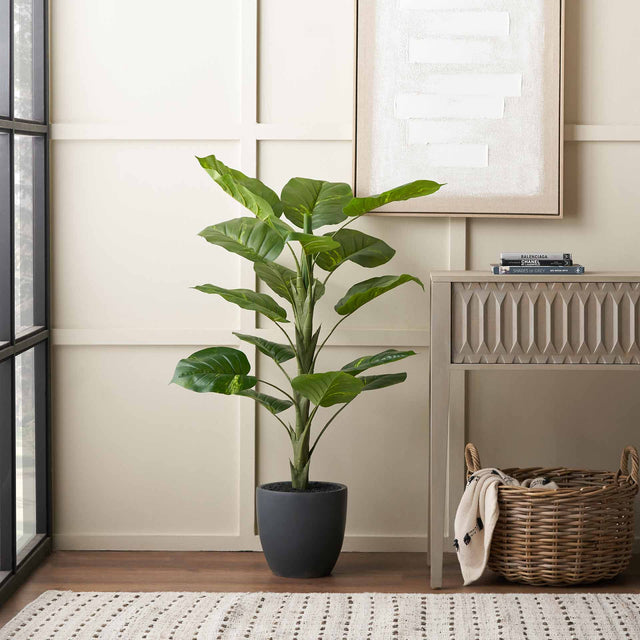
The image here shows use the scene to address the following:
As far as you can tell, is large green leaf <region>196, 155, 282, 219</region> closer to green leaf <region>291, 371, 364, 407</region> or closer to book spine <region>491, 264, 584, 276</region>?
green leaf <region>291, 371, 364, 407</region>

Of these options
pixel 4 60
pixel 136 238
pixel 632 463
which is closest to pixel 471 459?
pixel 632 463

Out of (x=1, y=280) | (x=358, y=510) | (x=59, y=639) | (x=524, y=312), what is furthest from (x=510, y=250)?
(x=59, y=639)

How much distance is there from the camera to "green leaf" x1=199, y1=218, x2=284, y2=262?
108 inches

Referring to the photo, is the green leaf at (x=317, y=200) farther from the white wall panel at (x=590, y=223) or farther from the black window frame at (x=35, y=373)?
the black window frame at (x=35, y=373)

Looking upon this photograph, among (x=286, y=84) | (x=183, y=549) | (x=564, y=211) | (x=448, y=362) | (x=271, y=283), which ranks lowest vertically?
(x=183, y=549)

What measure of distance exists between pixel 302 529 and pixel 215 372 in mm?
544

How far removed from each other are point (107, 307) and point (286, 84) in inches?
37.6

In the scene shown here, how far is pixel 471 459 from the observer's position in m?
2.93

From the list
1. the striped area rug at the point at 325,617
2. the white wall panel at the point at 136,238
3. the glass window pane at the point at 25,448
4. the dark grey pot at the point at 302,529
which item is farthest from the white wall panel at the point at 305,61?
the striped area rug at the point at 325,617

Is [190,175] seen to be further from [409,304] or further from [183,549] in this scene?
[183,549]

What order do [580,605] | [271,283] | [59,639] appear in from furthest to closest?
1. [271,283]
2. [580,605]
3. [59,639]

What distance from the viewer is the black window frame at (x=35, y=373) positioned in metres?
2.69

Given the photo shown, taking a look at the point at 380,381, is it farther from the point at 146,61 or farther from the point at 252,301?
the point at 146,61

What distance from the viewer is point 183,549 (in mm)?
3152
